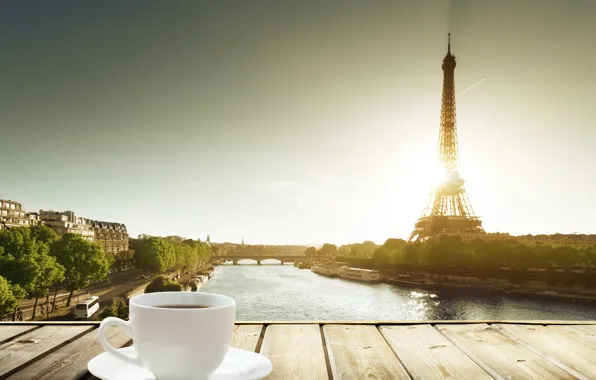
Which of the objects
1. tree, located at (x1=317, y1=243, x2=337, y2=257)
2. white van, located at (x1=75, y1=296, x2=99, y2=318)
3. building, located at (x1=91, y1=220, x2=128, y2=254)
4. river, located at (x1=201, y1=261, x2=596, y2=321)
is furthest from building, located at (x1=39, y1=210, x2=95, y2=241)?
tree, located at (x1=317, y1=243, x2=337, y2=257)

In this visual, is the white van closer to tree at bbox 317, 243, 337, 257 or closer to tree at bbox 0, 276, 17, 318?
tree at bbox 0, 276, 17, 318

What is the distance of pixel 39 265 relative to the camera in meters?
24.5

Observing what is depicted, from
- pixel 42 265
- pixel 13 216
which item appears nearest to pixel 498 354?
pixel 42 265

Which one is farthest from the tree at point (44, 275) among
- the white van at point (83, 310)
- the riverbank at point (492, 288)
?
the riverbank at point (492, 288)

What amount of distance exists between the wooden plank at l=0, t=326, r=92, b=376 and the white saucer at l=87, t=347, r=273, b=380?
1.02ft

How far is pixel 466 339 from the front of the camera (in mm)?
1762

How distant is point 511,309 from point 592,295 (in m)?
10.2

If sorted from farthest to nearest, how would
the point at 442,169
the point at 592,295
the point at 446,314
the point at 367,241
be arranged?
the point at 367,241
the point at 442,169
the point at 592,295
the point at 446,314

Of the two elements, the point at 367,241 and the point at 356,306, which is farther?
the point at 367,241

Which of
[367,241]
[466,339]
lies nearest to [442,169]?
[466,339]

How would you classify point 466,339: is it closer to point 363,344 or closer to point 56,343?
point 363,344

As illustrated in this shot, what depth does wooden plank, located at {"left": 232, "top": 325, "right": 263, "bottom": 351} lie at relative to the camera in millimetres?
1629

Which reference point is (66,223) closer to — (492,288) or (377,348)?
(492,288)

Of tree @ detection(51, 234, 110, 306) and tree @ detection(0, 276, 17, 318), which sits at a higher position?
tree @ detection(51, 234, 110, 306)
